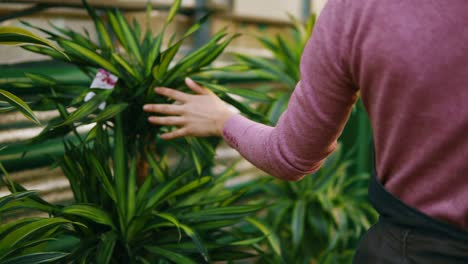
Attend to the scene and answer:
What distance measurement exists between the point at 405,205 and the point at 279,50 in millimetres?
1855

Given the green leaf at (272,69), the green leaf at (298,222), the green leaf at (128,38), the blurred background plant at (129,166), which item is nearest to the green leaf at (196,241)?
the blurred background plant at (129,166)

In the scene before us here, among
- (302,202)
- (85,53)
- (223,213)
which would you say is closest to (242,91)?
(223,213)

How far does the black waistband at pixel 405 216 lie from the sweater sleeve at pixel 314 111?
0.44 feet

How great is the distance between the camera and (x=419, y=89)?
39.2 inches

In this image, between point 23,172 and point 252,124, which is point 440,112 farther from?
point 23,172

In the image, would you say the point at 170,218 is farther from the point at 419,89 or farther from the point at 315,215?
the point at 315,215

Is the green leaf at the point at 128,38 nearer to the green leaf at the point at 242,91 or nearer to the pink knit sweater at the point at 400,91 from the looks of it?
the green leaf at the point at 242,91

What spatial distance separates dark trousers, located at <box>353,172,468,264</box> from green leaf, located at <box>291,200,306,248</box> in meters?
1.45

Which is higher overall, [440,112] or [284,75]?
[440,112]

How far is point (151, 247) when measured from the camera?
165cm

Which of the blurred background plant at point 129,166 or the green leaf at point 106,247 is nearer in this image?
the green leaf at point 106,247

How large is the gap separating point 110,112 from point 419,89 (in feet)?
3.05

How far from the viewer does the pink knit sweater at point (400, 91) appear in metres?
0.96

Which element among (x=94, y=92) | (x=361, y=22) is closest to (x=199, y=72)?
(x=94, y=92)
